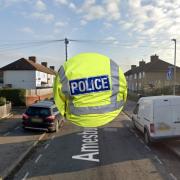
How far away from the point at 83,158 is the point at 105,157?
0.73 metres

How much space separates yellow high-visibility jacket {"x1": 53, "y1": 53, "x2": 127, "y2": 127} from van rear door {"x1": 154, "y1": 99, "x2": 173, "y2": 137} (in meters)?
11.4

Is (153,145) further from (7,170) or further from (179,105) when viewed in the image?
(7,170)

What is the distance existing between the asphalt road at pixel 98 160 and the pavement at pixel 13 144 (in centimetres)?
31

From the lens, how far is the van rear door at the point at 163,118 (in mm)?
13281

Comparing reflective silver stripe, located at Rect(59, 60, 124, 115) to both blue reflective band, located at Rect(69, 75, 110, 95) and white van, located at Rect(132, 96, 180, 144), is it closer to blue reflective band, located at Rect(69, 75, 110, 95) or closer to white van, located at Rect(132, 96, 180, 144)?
blue reflective band, located at Rect(69, 75, 110, 95)

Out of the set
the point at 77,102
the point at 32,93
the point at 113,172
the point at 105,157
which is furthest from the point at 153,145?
the point at 32,93

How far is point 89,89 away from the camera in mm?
2059

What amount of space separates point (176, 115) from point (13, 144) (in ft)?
21.2

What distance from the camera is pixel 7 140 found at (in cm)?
1554

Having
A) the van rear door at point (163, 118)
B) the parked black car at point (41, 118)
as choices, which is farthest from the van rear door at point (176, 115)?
the parked black car at point (41, 118)

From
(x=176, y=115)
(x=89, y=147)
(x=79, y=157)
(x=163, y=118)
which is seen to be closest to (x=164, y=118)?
(x=163, y=118)

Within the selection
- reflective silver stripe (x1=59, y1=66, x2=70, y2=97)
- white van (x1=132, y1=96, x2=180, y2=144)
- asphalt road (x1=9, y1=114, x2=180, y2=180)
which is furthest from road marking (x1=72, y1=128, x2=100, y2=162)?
reflective silver stripe (x1=59, y1=66, x2=70, y2=97)

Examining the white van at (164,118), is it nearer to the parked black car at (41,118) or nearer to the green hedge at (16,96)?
the parked black car at (41,118)

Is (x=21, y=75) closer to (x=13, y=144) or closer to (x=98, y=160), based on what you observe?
(x=13, y=144)
